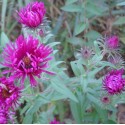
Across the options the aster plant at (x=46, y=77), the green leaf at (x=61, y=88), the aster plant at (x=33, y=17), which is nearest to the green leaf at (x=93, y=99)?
the aster plant at (x=46, y=77)

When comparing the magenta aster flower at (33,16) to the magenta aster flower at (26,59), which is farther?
the magenta aster flower at (33,16)

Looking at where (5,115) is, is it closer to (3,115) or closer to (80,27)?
(3,115)

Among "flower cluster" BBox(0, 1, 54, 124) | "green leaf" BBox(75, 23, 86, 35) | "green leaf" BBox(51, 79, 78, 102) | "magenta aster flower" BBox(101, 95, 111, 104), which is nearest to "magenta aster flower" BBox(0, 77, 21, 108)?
"flower cluster" BBox(0, 1, 54, 124)

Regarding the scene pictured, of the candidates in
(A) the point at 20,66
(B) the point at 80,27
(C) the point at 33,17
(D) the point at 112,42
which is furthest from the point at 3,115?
(B) the point at 80,27

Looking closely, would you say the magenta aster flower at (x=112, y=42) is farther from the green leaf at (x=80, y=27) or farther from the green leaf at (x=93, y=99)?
the green leaf at (x=80, y=27)

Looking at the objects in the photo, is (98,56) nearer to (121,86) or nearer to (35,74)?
(121,86)
